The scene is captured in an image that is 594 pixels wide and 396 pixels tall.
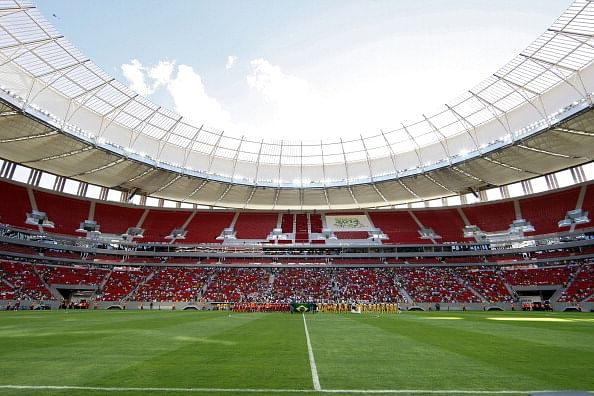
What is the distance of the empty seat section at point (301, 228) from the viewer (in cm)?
5853

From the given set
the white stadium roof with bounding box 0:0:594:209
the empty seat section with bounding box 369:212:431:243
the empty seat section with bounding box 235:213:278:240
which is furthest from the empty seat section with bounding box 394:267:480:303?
the empty seat section with bounding box 235:213:278:240

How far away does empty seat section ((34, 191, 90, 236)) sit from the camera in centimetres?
4812

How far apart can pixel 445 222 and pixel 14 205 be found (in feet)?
201

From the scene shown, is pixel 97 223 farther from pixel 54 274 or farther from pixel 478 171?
pixel 478 171

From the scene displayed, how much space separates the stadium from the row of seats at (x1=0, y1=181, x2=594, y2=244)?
0.27 meters

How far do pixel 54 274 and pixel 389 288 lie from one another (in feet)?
139

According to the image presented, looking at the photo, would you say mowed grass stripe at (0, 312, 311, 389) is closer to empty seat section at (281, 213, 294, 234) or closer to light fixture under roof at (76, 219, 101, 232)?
light fixture under roof at (76, 219, 101, 232)

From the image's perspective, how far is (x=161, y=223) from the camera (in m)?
58.1

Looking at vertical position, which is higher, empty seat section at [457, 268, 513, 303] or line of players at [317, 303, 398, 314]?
empty seat section at [457, 268, 513, 303]

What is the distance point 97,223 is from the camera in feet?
172

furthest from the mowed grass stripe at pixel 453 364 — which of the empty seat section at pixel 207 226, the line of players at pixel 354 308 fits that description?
the empty seat section at pixel 207 226

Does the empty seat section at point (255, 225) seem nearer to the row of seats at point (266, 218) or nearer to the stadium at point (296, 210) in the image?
the row of seats at point (266, 218)

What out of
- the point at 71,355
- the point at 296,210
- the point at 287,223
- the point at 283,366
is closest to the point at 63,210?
the point at 287,223

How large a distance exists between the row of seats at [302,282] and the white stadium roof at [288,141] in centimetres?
1237
